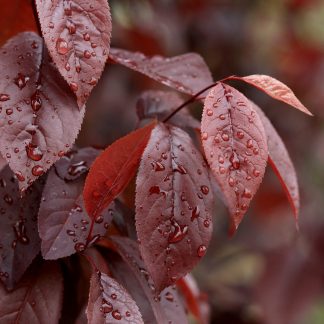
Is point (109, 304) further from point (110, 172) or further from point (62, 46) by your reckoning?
point (62, 46)

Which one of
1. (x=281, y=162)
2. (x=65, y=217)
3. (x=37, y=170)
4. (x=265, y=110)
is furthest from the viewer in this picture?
(x=265, y=110)

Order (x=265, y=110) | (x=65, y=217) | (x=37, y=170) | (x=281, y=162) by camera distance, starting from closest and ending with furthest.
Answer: (x=37, y=170) < (x=65, y=217) < (x=281, y=162) < (x=265, y=110)

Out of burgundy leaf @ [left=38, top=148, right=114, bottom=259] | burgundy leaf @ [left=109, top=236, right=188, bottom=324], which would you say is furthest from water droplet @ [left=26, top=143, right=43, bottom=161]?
burgundy leaf @ [left=109, top=236, right=188, bottom=324]

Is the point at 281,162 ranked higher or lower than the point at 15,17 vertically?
lower

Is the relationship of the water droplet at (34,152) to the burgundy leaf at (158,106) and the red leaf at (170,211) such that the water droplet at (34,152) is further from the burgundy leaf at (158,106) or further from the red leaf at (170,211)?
the burgundy leaf at (158,106)

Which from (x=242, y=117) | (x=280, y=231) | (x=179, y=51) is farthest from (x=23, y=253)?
(x=280, y=231)

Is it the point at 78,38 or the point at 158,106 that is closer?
the point at 78,38

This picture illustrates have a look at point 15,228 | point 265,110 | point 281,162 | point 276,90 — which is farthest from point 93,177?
point 265,110

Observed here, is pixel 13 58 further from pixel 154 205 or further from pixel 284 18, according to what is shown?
→ pixel 284 18
